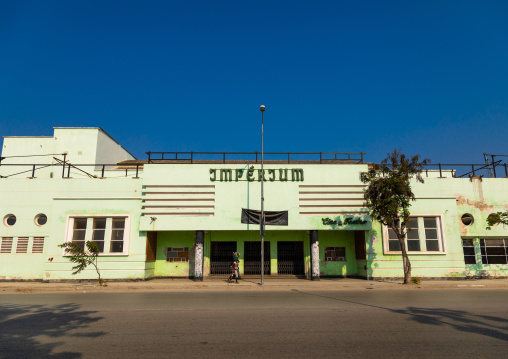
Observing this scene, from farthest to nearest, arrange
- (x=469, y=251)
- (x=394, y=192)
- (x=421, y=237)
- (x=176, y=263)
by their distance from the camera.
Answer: (x=176, y=263)
(x=469, y=251)
(x=421, y=237)
(x=394, y=192)

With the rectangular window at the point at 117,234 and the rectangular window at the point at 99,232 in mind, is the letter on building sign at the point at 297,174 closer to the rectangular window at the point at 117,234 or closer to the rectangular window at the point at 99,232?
the rectangular window at the point at 117,234

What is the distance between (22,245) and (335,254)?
20.0m

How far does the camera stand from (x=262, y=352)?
5.96 m

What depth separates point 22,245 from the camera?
21.6m

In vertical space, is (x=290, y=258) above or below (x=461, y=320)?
above

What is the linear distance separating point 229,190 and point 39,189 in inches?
478

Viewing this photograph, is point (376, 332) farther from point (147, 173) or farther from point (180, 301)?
point (147, 173)

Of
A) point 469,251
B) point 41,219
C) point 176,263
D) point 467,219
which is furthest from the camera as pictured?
point 176,263

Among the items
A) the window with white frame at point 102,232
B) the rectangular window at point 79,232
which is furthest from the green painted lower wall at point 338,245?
the rectangular window at point 79,232

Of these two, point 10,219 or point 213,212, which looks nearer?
point 213,212

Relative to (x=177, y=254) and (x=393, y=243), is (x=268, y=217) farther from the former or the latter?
(x=393, y=243)

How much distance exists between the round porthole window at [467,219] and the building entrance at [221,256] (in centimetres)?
1509

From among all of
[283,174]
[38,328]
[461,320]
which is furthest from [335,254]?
[38,328]

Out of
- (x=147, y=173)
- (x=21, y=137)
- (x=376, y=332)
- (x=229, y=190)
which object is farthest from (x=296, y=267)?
(x=21, y=137)
